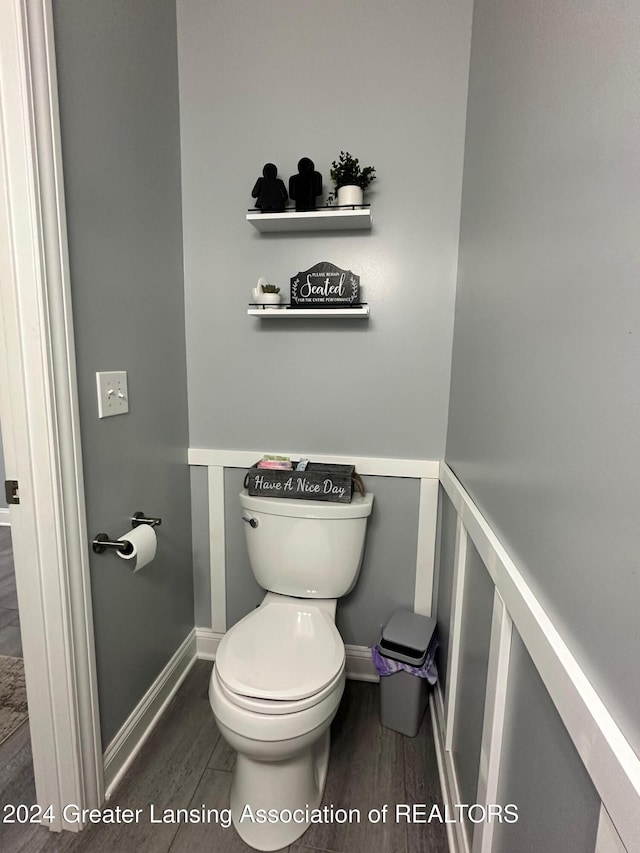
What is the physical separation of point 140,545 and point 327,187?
1.33m

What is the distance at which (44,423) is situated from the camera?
98 centimetres

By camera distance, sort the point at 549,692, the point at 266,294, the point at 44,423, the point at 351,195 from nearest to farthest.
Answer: the point at 549,692 < the point at 44,423 < the point at 351,195 < the point at 266,294

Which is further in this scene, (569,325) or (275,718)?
(275,718)

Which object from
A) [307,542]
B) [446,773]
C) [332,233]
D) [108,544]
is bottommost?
[446,773]

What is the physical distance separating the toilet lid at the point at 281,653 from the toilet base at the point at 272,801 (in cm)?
20

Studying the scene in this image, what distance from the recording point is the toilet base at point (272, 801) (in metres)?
1.13

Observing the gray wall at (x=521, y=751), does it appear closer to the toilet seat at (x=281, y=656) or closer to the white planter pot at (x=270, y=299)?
the toilet seat at (x=281, y=656)

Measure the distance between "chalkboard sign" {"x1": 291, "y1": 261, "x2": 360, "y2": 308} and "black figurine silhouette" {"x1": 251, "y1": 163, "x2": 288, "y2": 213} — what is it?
0.75 feet

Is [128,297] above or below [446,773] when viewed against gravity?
above

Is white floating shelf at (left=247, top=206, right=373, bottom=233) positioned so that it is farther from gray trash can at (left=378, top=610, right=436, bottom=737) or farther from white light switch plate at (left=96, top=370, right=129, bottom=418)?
gray trash can at (left=378, top=610, right=436, bottom=737)

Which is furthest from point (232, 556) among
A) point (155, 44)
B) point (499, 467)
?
point (155, 44)

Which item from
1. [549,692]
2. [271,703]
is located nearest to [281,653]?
[271,703]

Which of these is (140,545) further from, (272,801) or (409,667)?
(409,667)

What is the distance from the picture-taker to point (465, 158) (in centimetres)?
139
